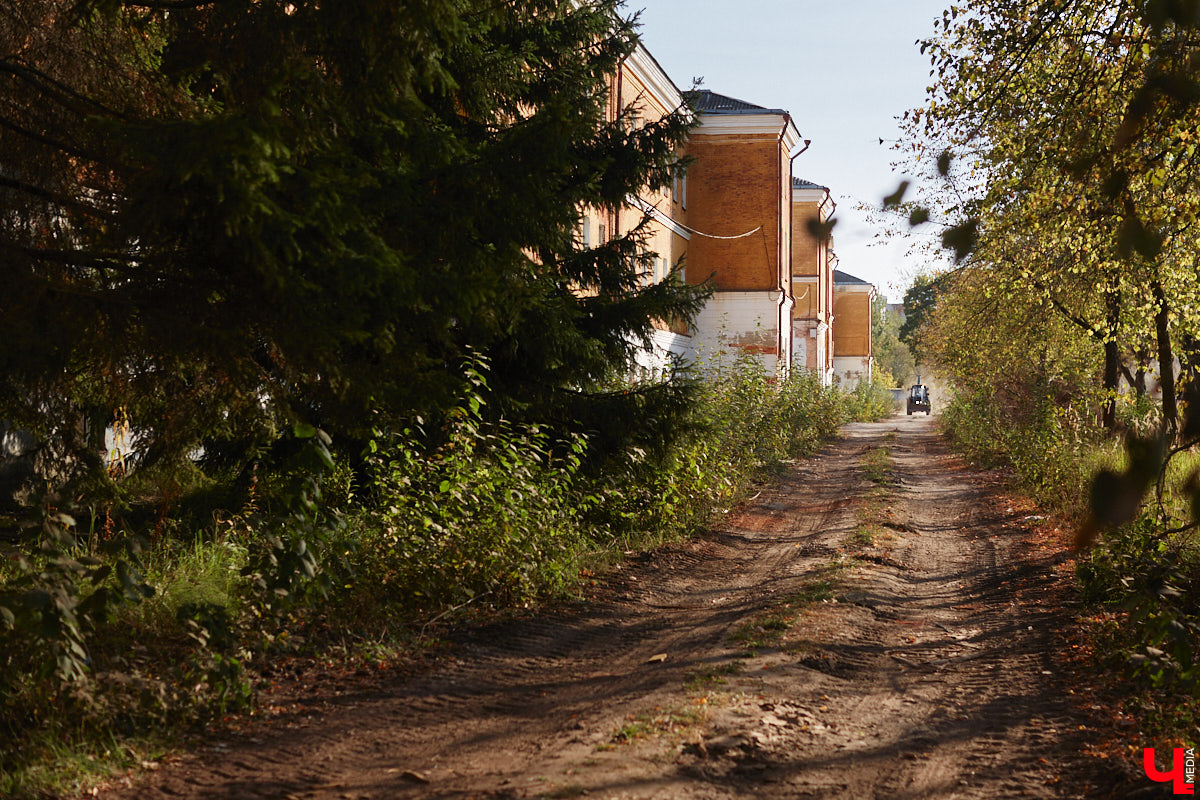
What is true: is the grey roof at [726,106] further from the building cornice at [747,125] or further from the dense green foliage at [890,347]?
the dense green foliage at [890,347]

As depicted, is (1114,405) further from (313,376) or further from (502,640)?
(313,376)

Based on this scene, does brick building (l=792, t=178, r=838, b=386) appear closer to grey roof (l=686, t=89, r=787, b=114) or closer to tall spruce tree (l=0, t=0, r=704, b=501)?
grey roof (l=686, t=89, r=787, b=114)

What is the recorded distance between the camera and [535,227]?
6980 mm

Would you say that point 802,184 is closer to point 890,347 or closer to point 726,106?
point 726,106

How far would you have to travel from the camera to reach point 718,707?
5.09 m

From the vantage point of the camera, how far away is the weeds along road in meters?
4.23

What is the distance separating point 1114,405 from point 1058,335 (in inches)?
81.6

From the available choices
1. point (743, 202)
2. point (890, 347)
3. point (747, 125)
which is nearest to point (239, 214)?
point (743, 202)

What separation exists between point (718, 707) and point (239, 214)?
3.40 metres

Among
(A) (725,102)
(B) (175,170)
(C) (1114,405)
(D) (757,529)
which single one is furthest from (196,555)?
(A) (725,102)

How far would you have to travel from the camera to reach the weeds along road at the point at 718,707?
166 inches

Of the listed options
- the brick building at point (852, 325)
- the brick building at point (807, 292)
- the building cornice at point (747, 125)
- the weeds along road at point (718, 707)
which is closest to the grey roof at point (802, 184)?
the brick building at point (807, 292)

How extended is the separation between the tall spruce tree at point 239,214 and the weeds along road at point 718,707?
6.42 feet

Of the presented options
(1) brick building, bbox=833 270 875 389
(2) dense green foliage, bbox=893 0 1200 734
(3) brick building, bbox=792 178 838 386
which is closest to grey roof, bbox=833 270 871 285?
(1) brick building, bbox=833 270 875 389
